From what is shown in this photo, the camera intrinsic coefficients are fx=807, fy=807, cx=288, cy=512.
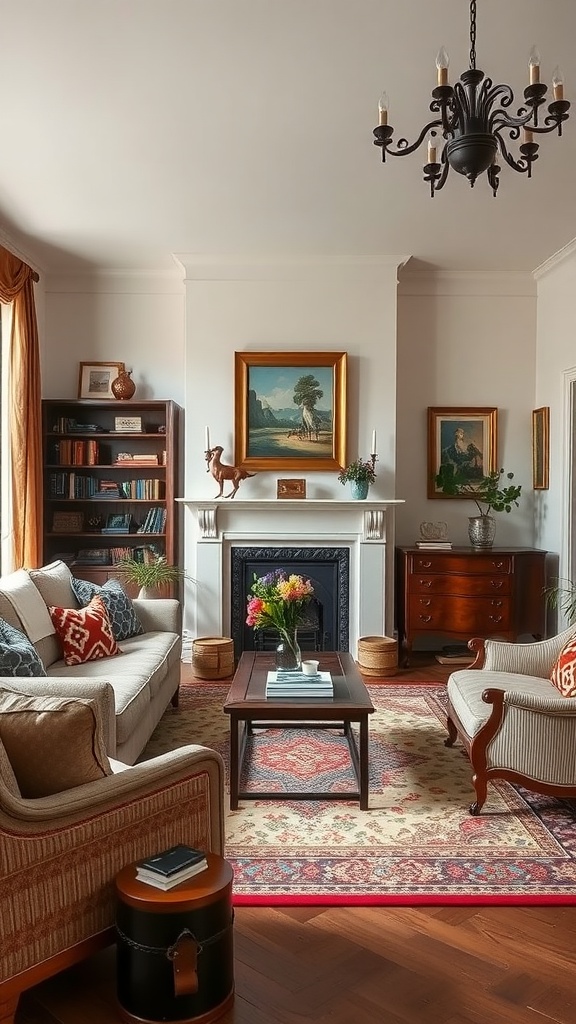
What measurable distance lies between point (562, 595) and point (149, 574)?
3.02 m

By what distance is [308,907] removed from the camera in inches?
102

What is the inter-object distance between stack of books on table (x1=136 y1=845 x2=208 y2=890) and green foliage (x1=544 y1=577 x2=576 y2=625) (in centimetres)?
410

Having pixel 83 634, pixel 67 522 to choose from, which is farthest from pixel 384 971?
Result: pixel 67 522

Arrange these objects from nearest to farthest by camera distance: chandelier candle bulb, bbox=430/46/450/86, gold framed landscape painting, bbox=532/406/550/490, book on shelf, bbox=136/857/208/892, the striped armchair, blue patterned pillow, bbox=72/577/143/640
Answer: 1. book on shelf, bbox=136/857/208/892
2. chandelier candle bulb, bbox=430/46/450/86
3. the striped armchair
4. blue patterned pillow, bbox=72/577/143/640
5. gold framed landscape painting, bbox=532/406/550/490

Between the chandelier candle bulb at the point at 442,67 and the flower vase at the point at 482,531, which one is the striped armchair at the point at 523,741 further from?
the flower vase at the point at 482,531

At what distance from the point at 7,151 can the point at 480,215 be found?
278 cm

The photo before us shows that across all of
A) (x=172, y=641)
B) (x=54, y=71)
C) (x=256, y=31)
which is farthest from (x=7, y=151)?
(x=172, y=641)

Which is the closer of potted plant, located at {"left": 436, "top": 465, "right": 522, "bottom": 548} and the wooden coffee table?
the wooden coffee table

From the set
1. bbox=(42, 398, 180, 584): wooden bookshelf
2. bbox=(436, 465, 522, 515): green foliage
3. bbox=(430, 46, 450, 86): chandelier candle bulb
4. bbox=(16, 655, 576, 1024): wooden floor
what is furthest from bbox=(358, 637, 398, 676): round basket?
bbox=(430, 46, 450, 86): chandelier candle bulb

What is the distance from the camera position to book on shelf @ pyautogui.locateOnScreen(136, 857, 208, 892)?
2.00 metres

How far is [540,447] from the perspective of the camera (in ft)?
20.7

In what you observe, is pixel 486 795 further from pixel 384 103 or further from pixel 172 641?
pixel 384 103

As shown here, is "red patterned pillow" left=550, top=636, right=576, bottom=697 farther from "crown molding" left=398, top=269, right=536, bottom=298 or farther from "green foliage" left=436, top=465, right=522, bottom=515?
"crown molding" left=398, top=269, right=536, bottom=298

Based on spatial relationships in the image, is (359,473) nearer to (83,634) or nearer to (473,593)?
(473,593)
